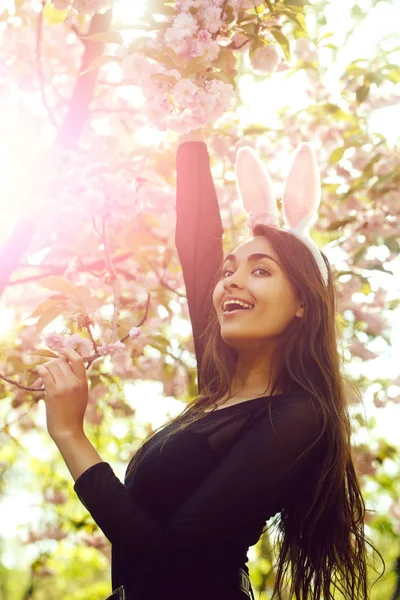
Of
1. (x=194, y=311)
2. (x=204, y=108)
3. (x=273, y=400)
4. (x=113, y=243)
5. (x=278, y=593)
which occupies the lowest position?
(x=278, y=593)

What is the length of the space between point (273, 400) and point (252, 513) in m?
0.23

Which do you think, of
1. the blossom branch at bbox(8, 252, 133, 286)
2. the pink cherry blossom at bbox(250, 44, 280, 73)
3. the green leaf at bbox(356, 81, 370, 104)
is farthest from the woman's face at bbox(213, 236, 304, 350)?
the green leaf at bbox(356, 81, 370, 104)

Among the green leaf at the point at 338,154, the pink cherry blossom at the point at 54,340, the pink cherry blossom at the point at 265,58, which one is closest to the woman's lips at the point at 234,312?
the pink cherry blossom at the point at 54,340

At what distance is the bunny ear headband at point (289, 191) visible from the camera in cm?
179

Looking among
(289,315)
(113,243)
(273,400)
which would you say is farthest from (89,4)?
(273,400)

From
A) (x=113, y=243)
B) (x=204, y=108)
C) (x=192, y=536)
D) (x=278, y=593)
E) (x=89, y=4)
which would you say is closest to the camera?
(x=192, y=536)

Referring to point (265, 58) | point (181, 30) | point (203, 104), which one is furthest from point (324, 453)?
point (265, 58)

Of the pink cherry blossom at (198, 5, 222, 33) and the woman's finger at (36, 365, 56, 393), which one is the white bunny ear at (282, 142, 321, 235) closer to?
the pink cherry blossom at (198, 5, 222, 33)

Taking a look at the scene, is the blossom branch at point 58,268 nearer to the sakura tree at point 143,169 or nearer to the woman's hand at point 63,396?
the sakura tree at point 143,169

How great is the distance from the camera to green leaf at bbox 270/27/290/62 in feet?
6.31

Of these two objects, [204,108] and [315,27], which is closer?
[204,108]

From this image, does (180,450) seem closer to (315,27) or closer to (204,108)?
(204,108)

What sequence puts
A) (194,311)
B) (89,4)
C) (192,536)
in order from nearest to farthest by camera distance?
(192,536)
(194,311)
(89,4)

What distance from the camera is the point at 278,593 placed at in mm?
1470
